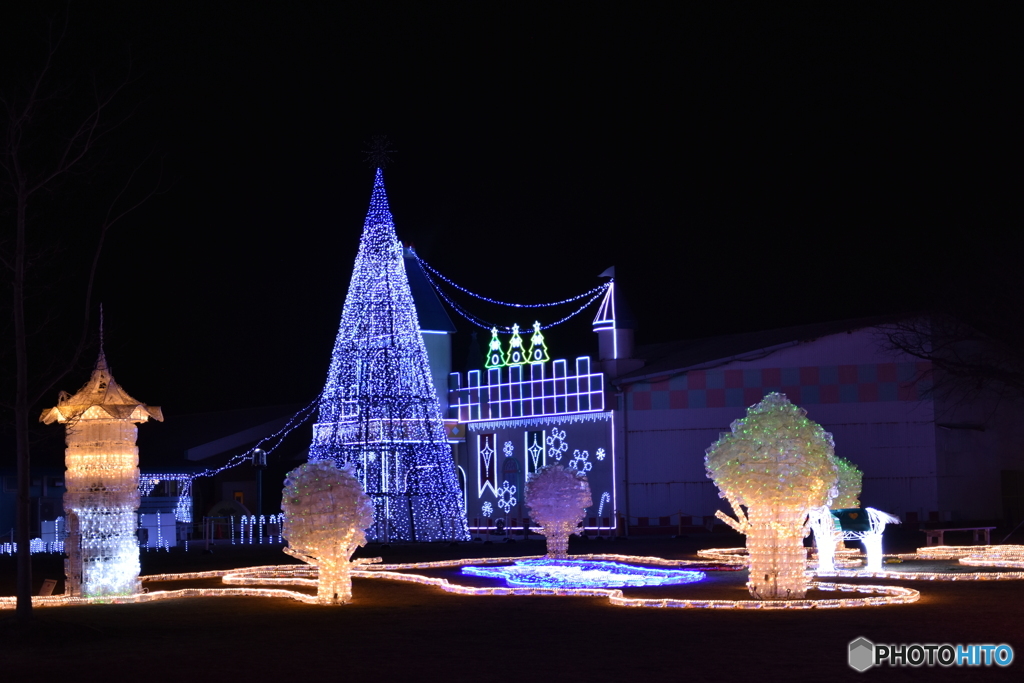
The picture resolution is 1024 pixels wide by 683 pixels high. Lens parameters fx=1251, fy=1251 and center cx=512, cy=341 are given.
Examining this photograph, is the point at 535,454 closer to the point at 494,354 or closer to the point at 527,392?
the point at 527,392

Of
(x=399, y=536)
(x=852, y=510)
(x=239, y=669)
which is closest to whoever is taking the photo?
(x=239, y=669)

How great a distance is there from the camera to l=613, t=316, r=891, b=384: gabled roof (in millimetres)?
40719

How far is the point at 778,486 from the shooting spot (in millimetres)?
17672

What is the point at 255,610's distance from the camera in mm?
17516

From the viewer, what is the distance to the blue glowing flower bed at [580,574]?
68.2ft

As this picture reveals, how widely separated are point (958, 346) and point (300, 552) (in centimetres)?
2992

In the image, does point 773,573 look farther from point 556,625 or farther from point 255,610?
point 255,610

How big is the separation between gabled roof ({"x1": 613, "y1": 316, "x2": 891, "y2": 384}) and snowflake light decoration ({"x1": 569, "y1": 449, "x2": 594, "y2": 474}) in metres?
2.92

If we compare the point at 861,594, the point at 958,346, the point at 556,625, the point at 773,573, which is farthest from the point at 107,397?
the point at 958,346

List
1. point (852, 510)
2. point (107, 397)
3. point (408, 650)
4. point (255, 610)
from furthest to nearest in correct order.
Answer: point (852, 510) < point (107, 397) < point (255, 610) < point (408, 650)

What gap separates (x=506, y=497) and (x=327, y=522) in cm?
2703

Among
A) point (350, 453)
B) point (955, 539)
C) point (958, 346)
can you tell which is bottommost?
point (955, 539)

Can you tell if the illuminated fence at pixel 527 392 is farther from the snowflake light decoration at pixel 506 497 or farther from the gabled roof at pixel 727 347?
the snowflake light decoration at pixel 506 497

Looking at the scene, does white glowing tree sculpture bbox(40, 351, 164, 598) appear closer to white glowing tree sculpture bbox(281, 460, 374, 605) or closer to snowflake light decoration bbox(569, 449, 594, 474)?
white glowing tree sculpture bbox(281, 460, 374, 605)
